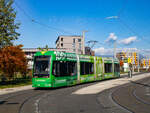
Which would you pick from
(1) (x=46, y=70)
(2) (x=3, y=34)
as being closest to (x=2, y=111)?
(1) (x=46, y=70)

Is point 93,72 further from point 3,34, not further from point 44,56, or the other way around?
point 3,34

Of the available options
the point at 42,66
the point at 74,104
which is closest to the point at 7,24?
the point at 42,66

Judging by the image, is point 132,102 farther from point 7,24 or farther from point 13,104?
point 7,24

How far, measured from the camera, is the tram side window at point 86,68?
875 inches

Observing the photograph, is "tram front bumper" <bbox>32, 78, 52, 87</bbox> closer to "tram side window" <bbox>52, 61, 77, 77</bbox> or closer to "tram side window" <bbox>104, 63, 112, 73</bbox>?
"tram side window" <bbox>52, 61, 77, 77</bbox>

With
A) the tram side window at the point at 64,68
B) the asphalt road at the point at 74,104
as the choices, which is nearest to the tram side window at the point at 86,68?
the tram side window at the point at 64,68

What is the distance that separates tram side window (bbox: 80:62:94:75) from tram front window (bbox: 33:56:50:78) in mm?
5841

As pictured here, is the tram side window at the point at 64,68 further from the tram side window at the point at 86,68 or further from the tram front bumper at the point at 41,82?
the tram side window at the point at 86,68

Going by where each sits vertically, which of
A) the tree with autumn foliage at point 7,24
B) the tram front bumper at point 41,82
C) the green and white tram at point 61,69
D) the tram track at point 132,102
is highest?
the tree with autumn foliage at point 7,24

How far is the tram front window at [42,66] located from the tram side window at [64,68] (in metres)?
0.56

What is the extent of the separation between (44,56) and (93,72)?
365 inches

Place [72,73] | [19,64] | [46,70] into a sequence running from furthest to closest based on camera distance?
[19,64]
[72,73]
[46,70]

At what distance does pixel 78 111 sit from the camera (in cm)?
827

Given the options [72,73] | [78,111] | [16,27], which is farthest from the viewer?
[16,27]
